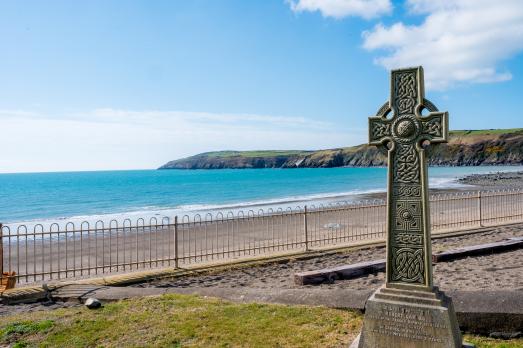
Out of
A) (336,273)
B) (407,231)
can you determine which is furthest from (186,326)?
(336,273)

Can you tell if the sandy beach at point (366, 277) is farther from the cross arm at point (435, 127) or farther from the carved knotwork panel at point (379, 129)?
the cross arm at point (435, 127)

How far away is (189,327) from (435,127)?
12.5ft

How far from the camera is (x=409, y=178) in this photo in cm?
479

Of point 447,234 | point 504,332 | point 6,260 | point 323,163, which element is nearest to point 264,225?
point 447,234

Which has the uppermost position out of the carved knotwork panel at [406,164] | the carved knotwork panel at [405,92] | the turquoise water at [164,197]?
the carved knotwork panel at [405,92]

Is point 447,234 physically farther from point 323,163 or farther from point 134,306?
point 323,163

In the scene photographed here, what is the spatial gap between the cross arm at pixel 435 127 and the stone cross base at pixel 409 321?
5.30 ft

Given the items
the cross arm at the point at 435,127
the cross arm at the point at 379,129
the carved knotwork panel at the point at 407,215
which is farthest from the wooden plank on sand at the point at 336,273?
the cross arm at the point at 435,127

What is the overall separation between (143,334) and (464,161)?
14741cm

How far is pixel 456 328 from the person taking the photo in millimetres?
4500

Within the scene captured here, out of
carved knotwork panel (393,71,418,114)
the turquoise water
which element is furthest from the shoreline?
carved knotwork panel (393,71,418,114)

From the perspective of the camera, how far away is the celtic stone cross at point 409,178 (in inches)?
184

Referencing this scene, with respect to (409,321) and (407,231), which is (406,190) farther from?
(409,321)

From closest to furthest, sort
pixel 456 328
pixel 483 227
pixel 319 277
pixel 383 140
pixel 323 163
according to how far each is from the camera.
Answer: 1. pixel 456 328
2. pixel 383 140
3. pixel 319 277
4. pixel 483 227
5. pixel 323 163
